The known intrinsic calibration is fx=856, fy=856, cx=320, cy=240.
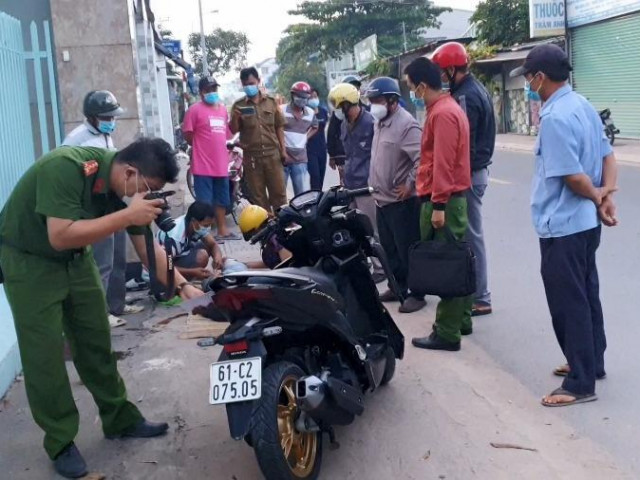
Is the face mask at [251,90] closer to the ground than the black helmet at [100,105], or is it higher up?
higher up

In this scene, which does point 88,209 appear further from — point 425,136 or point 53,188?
point 425,136

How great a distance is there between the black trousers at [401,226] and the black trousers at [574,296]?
214 cm

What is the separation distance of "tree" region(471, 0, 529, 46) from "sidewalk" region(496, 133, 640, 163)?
11.3 feet

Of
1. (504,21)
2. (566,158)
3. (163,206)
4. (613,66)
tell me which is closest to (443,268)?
(566,158)

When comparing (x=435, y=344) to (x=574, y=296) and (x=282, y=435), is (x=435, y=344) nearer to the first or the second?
(x=574, y=296)

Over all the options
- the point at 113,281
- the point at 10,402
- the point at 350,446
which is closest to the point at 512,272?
the point at 113,281

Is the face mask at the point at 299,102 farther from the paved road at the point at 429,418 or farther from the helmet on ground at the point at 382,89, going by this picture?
the paved road at the point at 429,418

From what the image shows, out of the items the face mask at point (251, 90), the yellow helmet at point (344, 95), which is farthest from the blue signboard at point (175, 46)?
the yellow helmet at point (344, 95)

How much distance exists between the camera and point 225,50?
5231 centimetres

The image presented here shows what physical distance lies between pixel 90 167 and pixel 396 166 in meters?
3.35

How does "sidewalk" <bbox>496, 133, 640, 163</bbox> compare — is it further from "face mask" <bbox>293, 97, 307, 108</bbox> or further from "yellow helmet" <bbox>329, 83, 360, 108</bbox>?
"yellow helmet" <bbox>329, 83, 360, 108</bbox>

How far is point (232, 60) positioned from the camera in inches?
2055

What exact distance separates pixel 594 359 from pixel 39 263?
3007mm

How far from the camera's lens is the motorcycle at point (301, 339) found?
361 cm
